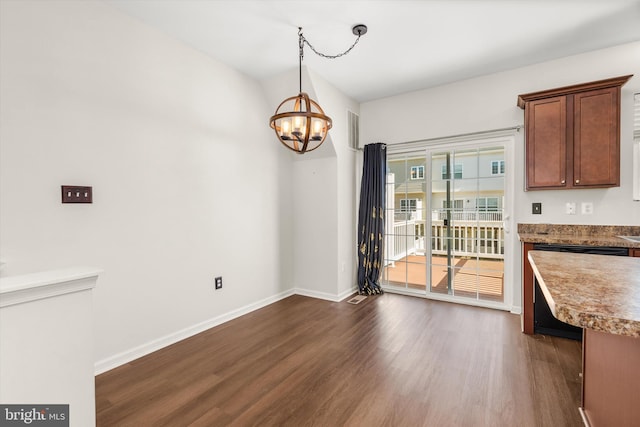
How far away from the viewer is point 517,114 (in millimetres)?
3400

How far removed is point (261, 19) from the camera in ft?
8.27

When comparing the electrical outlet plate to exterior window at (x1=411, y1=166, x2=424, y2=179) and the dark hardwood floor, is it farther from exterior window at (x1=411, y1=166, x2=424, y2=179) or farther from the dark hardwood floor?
exterior window at (x1=411, y1=166, x2=424, y2=179)

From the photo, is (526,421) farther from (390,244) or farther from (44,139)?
(44,139)

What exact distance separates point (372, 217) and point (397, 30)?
7.49 ft

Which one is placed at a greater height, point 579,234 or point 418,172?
point 418,172

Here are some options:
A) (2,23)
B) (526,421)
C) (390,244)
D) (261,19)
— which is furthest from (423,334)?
(2,23)

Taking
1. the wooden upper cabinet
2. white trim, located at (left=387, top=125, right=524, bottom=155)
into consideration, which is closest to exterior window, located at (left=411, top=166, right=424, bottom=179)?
white trim, located at (left=387, top=125, right=524, bottom=155)

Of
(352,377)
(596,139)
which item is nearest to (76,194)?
(352,377)

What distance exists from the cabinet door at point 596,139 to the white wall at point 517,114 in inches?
9.9

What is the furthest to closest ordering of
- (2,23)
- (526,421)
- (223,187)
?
(223,187) < (2,23) < (526,421)

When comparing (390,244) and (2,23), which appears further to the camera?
(390,244)

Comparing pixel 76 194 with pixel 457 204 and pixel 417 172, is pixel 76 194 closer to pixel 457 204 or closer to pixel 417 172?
pixel 417 172

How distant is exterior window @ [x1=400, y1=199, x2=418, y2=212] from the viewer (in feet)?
13.6

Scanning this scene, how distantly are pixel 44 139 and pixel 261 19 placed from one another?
1.86 meters
